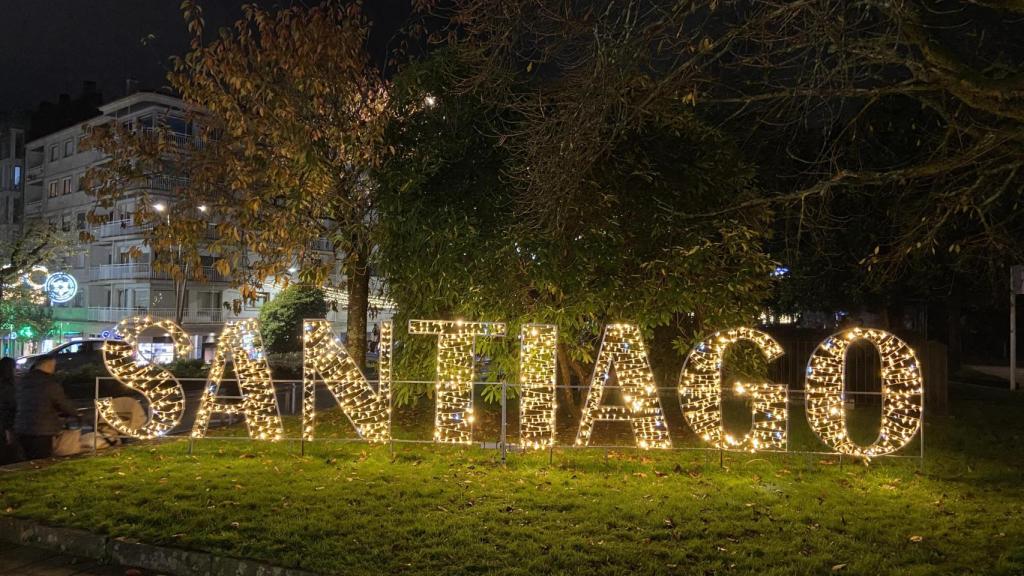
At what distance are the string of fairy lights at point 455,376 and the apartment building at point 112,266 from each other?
31352 millimetres

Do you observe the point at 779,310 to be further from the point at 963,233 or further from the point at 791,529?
the point at 791,529

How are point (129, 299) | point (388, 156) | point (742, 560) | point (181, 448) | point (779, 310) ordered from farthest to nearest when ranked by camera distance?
point (129, 299) < point (779, 310) < point (388, 156) < point (181, 448) < point (742, 560)

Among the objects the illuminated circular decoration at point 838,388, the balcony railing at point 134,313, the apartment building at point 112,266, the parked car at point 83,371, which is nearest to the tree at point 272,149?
the parked car at point 83,371

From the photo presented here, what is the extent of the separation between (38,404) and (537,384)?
7082 mm

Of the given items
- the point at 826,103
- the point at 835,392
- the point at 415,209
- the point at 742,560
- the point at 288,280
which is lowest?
the point at 742,560

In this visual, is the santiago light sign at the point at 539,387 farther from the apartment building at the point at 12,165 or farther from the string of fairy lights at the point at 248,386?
the apartment building at the point at 12,165

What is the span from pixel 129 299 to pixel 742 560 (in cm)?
4592

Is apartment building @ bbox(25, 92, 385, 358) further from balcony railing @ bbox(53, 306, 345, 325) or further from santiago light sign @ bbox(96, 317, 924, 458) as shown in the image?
santiago light sign @ bbox(96, 317, 924, 458)

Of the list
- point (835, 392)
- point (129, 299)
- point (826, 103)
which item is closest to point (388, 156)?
point (826, 103)

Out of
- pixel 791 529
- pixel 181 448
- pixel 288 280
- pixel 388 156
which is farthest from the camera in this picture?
pixel 288 280

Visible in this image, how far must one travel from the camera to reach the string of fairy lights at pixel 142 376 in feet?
35.7

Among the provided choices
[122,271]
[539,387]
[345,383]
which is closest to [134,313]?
[122,271]

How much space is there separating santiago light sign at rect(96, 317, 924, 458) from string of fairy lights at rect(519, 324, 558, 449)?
0.05ft

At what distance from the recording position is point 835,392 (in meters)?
10.2
